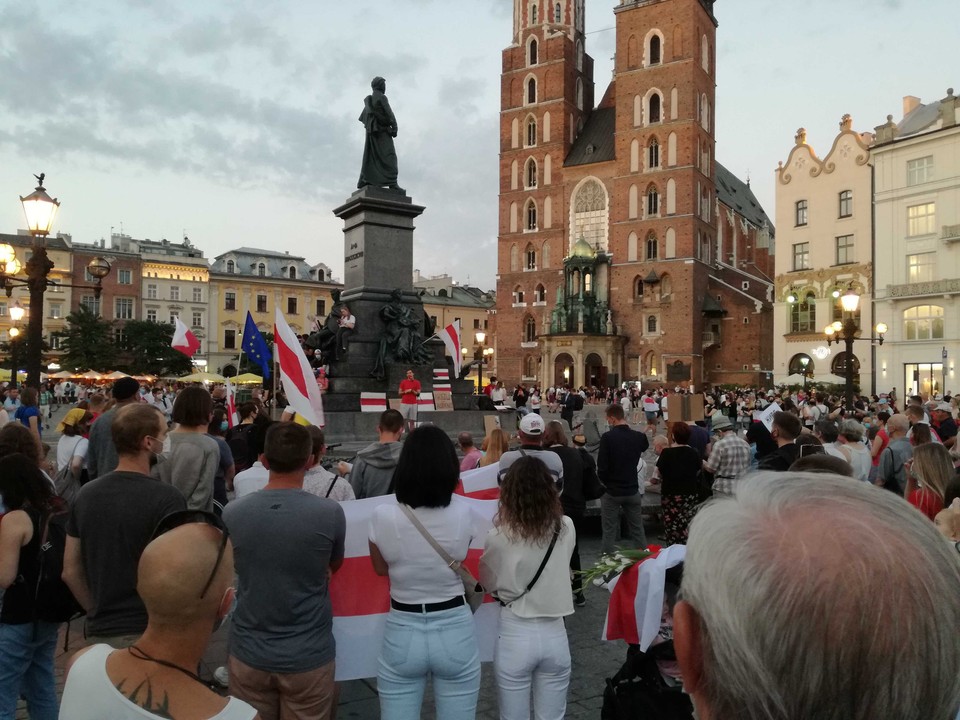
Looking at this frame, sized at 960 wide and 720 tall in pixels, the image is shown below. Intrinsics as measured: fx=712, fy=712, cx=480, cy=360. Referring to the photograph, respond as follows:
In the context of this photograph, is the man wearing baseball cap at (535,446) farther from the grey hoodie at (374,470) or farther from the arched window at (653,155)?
the arched window at (653,155)

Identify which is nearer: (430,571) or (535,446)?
(430,571)

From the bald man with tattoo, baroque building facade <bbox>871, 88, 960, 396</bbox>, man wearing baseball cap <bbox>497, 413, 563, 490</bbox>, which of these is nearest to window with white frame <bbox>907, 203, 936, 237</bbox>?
baroque building facade <bbox>871, 88, 960, 396</bbox>

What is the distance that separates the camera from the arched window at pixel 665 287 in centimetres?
5372

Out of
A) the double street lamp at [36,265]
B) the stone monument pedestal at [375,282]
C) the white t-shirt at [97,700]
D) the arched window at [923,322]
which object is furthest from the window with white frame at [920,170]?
the white t-shirt at [97,700]

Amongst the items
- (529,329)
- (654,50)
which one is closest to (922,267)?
(654,50)

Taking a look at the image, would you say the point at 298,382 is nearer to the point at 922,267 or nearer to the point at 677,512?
the point at 677,512

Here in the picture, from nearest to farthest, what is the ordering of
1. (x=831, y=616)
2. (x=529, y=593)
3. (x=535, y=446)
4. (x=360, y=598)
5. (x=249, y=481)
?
(x=831, y=616) → (x=529, y=593) → (x=360, y=598) → (x=249, y=481) → (x=535, y=446)

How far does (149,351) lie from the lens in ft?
206

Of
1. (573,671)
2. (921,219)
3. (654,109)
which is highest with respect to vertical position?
(654,109)

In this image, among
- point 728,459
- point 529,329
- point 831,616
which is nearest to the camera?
point 831,616

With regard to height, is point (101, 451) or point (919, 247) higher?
point (919, 247)

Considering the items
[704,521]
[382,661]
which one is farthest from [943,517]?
[704,521]

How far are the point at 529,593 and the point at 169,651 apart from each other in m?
1.91

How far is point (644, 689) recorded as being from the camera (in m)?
2.38
